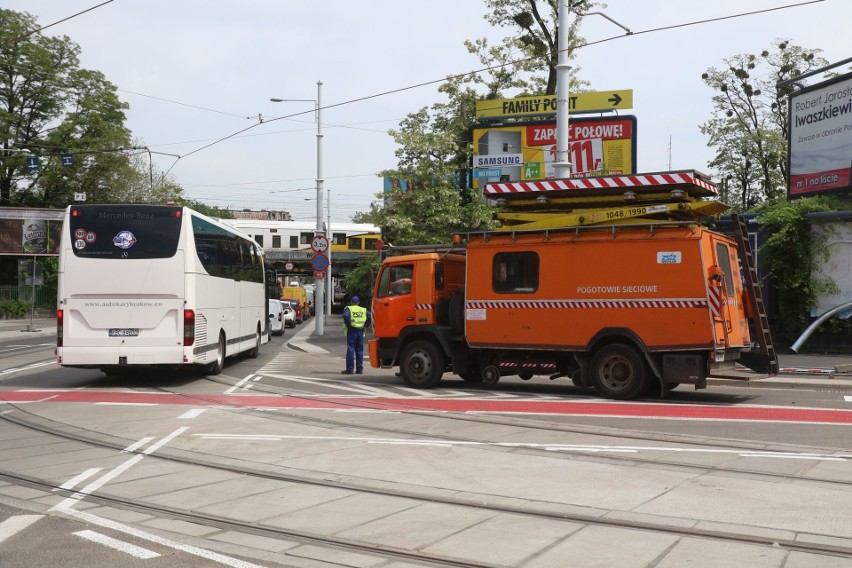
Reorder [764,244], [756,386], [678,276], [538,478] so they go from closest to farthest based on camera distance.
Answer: [538,478]
[678,276]
[756,386]
[764,244]

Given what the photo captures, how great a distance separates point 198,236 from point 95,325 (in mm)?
2483

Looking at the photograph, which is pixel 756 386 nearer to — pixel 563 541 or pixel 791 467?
pixel 791 467

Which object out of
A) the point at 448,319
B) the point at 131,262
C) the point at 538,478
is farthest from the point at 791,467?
the point at 131,262

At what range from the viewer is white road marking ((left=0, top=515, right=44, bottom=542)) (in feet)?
20.4

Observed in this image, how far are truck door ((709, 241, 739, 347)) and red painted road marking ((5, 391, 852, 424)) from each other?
1.16m

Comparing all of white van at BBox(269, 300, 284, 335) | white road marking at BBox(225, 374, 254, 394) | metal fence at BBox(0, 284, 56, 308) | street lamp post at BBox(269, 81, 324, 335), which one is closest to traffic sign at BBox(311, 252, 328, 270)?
street lamp post at BBox(269, 81, 324, 335)

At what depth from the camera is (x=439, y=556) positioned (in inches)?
222

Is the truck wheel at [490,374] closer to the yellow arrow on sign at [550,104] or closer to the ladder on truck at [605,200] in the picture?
the ladder on truck at [605,200]

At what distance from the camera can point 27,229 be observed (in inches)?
2186

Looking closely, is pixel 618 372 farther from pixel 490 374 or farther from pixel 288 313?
pixel 288 313

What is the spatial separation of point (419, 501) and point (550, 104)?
108 ft

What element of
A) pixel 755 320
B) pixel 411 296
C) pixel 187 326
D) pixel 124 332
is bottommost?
pixel 124 332

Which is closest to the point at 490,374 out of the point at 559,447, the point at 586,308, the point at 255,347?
the point at 586,308

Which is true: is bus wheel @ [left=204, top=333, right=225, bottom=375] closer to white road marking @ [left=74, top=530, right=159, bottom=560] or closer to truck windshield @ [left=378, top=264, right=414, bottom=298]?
truck windshield @ [left=378, top=264, right=414, bottom=298]
